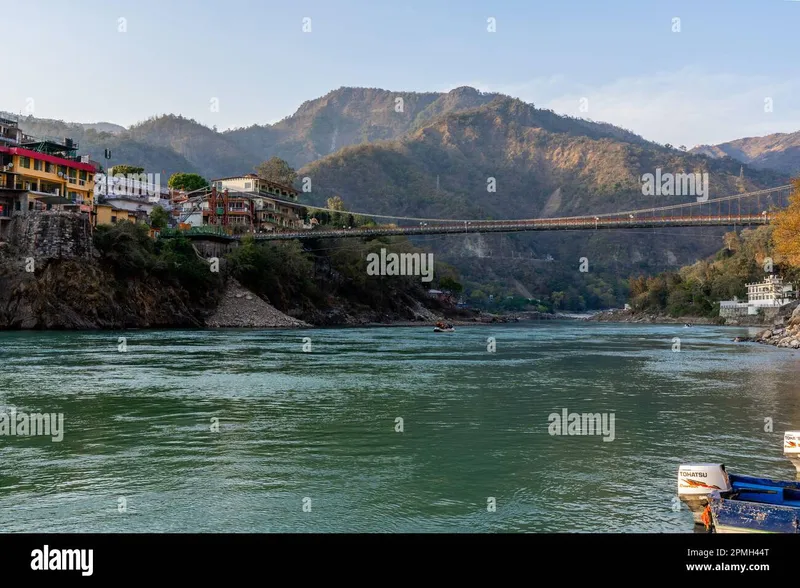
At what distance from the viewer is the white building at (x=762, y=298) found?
87.6 metres

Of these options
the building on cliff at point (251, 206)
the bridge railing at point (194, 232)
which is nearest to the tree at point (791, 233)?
the bridge railing at point (194, 232)

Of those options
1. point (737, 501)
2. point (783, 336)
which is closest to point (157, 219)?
point (783, 336)

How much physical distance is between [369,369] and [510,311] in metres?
128

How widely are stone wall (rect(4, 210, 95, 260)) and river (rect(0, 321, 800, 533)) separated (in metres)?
28.1

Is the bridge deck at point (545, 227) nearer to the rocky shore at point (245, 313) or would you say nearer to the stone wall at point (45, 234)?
the rocky shore at point (245, 313)

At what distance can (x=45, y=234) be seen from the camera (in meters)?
53.8

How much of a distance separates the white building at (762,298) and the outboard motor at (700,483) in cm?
8690

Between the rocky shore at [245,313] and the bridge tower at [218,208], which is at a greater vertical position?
the bridge tower at [218,208]

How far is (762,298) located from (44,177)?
84841 millimetres

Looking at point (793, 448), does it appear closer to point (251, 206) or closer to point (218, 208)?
point (218, 208)

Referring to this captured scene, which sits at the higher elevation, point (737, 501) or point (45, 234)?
point (45, 234)
